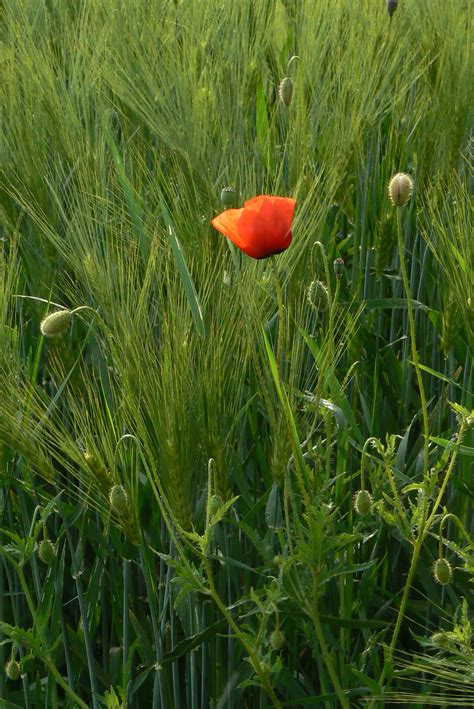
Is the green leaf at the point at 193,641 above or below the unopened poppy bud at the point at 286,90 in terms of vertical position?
below

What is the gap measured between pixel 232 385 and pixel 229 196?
18 centimetres

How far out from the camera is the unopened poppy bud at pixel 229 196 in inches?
36.9

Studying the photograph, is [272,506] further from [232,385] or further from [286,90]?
[286,90]

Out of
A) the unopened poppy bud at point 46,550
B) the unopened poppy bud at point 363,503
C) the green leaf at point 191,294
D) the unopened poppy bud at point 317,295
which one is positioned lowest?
the unopened poppy bud at point 46,550

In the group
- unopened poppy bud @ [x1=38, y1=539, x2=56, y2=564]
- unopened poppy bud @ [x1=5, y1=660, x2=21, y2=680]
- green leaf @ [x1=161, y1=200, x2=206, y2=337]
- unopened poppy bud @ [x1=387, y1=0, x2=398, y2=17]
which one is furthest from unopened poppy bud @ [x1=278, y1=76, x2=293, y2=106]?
unopened poppy bud @ [x1=5, y1=660, x2=21, y2=680]

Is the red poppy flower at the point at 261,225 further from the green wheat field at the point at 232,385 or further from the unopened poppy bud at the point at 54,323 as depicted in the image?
the unopened poppy bud at the point at 54,323

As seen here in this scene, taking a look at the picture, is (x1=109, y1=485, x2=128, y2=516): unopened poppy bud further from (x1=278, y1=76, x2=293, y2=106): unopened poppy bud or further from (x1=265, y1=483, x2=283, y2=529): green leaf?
(x1=278, y1=76, x2=293, y2=106): unopened poppy bud

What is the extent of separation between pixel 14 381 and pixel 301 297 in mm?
278

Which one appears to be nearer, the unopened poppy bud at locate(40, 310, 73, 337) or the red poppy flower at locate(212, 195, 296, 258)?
the red poppy flower at locate(212, 195, 296, 258)

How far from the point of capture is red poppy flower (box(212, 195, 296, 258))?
2.55 ft

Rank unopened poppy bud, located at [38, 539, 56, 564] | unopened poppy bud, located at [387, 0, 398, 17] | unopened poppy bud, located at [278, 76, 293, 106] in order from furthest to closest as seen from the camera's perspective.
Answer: unopened poppy bud, located at [387, 0, 398, 17] < unopened poppy bud, located at [278, 76, 293, 106] < unopened poppy bud, located at [38, 539, 56, 564]

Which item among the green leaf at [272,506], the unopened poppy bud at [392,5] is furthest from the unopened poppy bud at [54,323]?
the unopened poppy bud at [392,5]

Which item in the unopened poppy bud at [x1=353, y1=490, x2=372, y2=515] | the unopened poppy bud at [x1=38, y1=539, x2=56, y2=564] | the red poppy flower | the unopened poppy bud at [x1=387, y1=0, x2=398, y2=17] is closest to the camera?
the red poppy flower

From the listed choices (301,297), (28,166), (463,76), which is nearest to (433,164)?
(463,76)
